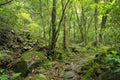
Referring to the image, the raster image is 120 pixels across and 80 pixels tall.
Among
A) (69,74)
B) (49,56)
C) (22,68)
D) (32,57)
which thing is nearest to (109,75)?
(69,74)

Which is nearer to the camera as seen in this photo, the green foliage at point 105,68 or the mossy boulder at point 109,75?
the mossy boulder at point 109,75

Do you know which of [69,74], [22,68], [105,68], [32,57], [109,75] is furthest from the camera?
[32,57]

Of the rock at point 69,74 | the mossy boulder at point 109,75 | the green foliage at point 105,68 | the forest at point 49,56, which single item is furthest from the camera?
the rock at point 69,74

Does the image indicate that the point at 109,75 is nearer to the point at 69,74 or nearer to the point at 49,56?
the point at 69,74

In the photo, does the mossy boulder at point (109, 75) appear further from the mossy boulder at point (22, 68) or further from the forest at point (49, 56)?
the mossy boulder at point (22, 68)

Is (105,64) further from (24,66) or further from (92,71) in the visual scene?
(24,66)

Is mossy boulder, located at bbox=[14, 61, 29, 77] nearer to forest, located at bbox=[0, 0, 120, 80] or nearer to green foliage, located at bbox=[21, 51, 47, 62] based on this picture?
forest, located at bbox=[0, 0, 120, 80]

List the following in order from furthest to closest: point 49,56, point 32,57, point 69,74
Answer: point 49,56
point 32,57
point 69,74

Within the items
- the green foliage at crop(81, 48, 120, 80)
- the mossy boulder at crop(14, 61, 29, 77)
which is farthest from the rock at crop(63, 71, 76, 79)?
the mossy boulder at crop(14, 61, 29, 77)

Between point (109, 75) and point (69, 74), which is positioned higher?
point (109, 75)

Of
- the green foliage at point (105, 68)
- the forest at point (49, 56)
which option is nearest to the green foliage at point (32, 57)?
the forest at point (49, 56)

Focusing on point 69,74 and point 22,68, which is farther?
point 22,68

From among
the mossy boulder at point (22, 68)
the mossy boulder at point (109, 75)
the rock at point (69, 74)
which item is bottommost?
the rock at point (69, 74)

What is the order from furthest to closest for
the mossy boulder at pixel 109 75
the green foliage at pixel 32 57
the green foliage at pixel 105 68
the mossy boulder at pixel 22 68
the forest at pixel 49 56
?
1. the green foliage at pixel 32 57
2. the mossy boulder at pixel 22 68
3. the forest at pixel 49 56
4. the green foliage at pixel 105 68
5. the mossy boulder at pixel 109 75
